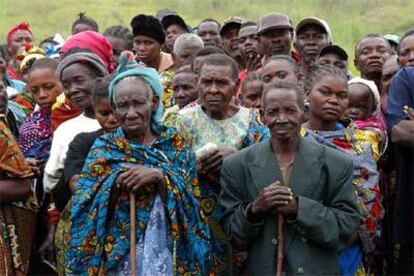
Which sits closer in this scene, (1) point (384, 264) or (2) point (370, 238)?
(2) point (370, 238)

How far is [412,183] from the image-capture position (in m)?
6.21

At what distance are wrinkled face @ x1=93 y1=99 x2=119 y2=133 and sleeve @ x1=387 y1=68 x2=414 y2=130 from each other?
1840 millimetres

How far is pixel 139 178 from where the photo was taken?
4.97 m

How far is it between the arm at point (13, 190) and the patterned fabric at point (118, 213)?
64cm

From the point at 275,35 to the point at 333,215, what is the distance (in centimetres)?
276

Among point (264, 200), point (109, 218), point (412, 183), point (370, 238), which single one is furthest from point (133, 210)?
point (412, 183)

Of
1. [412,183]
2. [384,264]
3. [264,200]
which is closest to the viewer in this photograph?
[264,200]

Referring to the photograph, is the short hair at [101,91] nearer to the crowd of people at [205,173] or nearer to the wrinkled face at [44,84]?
the crowd of people at [205,173]

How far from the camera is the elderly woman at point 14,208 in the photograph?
559 centimetres

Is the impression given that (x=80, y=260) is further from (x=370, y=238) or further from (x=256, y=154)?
(x=370, y=238)

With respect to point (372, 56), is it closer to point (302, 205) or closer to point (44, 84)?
point (44, 84)

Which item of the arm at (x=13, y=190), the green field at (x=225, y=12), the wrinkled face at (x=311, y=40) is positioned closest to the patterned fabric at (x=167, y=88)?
the wrinkled face at (x=311, y=40)

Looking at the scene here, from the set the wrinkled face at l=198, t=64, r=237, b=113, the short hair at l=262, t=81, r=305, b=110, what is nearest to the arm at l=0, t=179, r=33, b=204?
the wrinkled face at l=198, t=64, r=237, b=113

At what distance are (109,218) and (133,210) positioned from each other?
189 millimetres
